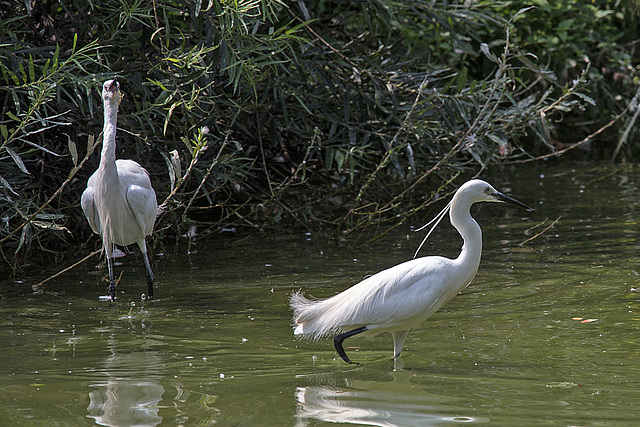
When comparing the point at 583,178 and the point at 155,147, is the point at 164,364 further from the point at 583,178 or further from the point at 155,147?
the point at 583,178

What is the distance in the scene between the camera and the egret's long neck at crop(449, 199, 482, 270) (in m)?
4.76

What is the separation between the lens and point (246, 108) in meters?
7.45

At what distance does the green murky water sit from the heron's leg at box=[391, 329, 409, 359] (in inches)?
2.2

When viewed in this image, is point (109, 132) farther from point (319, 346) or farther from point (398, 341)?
point (398, 341)

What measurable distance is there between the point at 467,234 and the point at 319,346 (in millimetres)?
1208

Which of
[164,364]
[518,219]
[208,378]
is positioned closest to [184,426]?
[208,378]

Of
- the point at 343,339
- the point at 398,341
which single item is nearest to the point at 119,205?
the point at 343,339

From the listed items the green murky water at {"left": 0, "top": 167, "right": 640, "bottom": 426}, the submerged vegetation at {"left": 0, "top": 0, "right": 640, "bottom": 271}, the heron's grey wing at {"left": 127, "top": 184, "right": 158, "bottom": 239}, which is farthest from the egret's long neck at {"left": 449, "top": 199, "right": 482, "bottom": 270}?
the heron's grey wing at {"left": 127, "top": 184, "right": 158, "bottom": 239}

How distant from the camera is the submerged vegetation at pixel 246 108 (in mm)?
6598

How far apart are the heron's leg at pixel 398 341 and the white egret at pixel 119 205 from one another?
2.38 m

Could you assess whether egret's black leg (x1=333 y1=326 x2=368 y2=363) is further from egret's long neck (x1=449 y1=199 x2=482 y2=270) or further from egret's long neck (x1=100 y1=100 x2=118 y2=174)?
egret's long neck (x1=100 y1=100 x2=118 y2=174)

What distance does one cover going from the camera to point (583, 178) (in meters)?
11.5

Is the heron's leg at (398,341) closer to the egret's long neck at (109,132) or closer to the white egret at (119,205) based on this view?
the white egret at (119,205)

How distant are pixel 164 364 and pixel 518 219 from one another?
552 centimetres
